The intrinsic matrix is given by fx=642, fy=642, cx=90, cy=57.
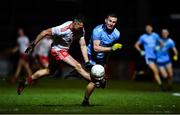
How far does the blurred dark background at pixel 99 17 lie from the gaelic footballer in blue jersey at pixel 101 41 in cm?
1512

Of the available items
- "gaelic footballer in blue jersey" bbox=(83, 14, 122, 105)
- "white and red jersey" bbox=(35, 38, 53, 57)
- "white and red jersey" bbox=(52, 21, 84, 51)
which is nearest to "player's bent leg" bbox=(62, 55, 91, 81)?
"gaelic footballer in blue jersey" bbox=(83, 14, 122, 105)

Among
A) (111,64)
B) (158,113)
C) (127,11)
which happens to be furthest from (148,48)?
(127,11)

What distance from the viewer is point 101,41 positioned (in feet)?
53.7

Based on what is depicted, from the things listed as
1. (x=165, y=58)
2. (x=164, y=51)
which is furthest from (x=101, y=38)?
(x=164, y=51)

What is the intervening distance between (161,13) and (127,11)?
2.60 metres

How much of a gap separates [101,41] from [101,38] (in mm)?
108

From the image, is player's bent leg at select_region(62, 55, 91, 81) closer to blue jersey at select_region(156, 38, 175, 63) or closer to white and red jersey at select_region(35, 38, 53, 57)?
blue jersey at select_region(156, 38, 175, 63)

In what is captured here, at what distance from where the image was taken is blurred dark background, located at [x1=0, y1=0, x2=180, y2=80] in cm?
3312

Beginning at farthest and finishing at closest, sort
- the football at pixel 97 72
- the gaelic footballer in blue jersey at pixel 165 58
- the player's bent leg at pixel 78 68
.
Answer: the gaelic footballer in blue jersey at pixel 165 58 → the player's bent leg at pixel 78 68 → the football at pixel 97 72

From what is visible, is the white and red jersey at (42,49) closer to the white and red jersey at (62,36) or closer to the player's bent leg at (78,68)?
the white and red jersey at (62,36)

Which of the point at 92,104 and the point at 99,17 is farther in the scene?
the point at 99,17

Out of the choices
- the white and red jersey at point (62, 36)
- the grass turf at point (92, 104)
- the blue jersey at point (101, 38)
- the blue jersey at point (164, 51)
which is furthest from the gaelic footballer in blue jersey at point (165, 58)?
the white and red jersey at point (62, 36)

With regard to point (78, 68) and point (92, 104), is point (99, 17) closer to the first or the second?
point (92, 104)

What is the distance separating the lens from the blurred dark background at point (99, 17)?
3312 centimetres
